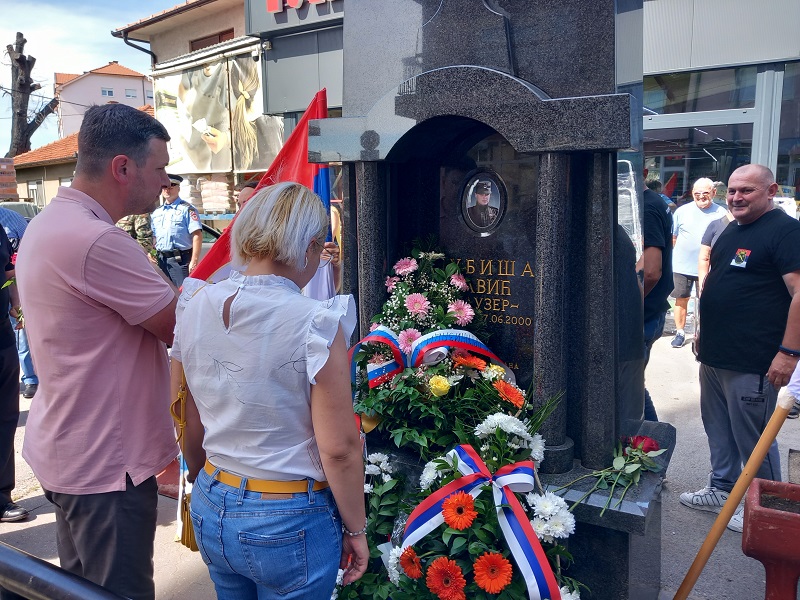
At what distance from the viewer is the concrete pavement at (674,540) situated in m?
3.19

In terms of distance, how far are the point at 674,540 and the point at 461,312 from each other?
1.78 meters

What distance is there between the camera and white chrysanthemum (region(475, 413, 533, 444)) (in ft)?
8.53

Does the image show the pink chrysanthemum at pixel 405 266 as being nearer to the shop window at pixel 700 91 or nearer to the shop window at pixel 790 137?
the shop window at pixel 790 137

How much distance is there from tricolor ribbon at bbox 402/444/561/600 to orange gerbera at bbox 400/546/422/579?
0.03 meters

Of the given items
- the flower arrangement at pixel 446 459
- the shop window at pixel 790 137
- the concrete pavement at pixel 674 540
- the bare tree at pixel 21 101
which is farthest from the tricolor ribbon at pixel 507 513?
the bare tree at pixel 21 101

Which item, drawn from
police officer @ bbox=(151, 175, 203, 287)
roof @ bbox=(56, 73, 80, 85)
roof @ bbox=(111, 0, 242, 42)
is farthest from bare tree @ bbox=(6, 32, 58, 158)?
roof @ bbox=(56, 73, 80, 85)

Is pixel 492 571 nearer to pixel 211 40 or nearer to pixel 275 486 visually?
pixel 275 486

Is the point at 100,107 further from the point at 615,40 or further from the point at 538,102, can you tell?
the point at 615,40

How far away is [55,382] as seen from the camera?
1.96 metres

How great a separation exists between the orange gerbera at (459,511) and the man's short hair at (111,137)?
160 cm

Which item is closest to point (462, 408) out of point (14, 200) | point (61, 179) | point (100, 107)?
point (100, 107)

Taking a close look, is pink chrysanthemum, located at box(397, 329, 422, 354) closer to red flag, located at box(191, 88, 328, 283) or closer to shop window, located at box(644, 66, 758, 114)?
red flag, located at box(191, 88, 328, 283)

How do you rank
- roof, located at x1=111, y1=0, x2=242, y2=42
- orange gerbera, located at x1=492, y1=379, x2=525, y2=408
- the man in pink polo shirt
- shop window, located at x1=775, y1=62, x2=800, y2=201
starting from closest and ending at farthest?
the man in pink polo shirt
orange gerbera, located at x1=492, y1=379, x2=525, y2=408
shop window, located at x1=775, y1=62, x2=800, y2=201
roof, located at x1=111, y1=0, x2=242, y2=42

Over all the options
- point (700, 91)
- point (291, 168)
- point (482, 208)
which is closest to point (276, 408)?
point (482, 208)
